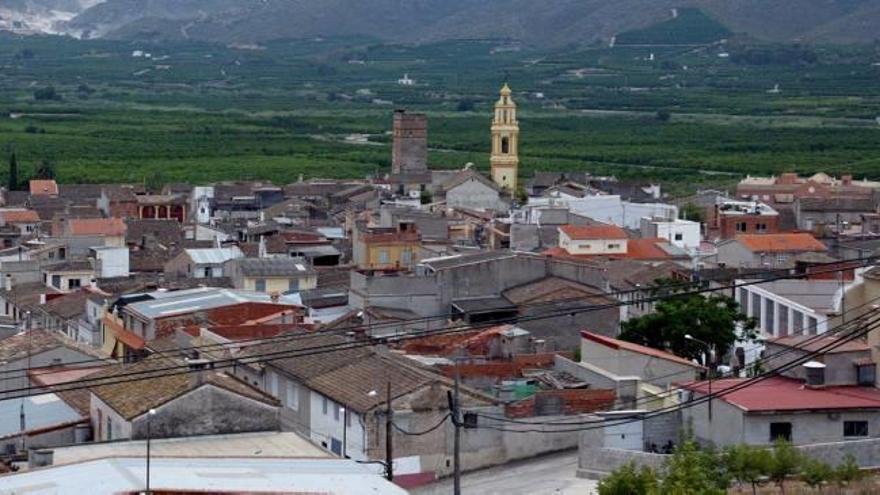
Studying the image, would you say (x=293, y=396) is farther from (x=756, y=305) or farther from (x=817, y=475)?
(x=756, y=305)

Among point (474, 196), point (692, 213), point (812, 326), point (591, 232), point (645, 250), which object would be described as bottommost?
point (692, 213)

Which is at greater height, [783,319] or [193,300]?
[193,300]

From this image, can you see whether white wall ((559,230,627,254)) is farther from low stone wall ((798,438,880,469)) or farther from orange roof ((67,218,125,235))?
low stone wall ((798,438,880,469))

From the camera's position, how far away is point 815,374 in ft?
73.7

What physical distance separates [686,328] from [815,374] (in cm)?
517

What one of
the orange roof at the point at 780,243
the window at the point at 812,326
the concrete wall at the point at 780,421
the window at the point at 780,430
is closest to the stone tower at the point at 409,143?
the orange roof at the point at 780,243

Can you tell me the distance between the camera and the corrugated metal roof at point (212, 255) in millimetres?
38062

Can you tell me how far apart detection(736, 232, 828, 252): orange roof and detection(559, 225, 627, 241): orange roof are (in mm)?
2603

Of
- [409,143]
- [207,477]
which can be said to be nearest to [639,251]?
[207,477]

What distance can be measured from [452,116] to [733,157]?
35955 millimetres

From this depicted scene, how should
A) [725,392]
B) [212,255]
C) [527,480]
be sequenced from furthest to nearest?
[212,255] → [725,392] → [527,480]

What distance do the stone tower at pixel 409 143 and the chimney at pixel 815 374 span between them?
46922 mm

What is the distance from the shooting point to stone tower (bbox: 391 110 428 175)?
69.5 metres

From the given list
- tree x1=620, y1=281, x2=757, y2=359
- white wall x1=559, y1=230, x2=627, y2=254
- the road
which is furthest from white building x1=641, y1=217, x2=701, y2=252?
the road
